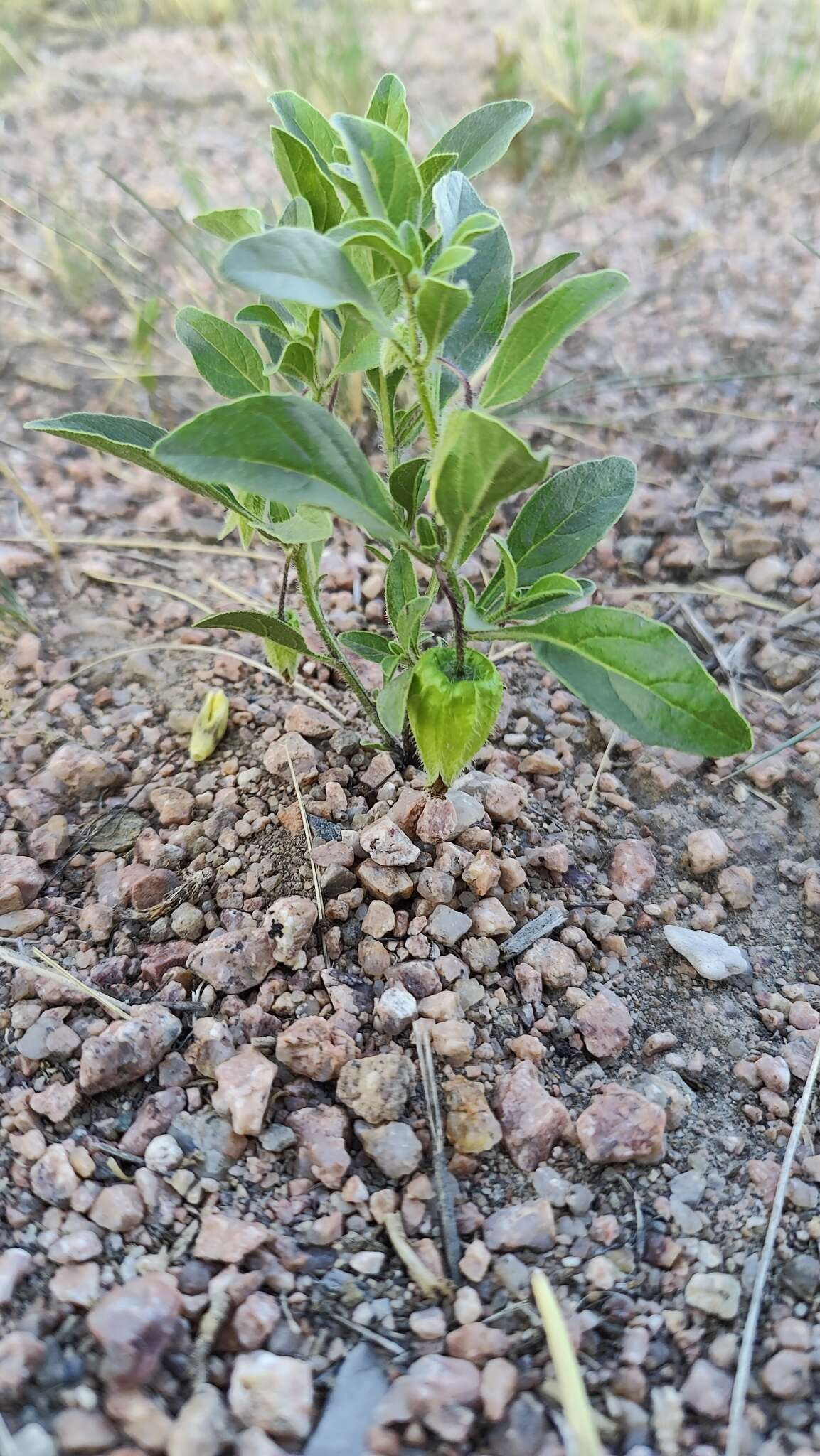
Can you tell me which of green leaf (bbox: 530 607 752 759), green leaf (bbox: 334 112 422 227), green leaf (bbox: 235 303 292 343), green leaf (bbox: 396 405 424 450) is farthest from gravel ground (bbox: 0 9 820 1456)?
green leaf (bbox: 334 112 422 227)

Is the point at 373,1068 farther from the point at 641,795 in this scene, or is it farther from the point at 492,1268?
the point at 641,795

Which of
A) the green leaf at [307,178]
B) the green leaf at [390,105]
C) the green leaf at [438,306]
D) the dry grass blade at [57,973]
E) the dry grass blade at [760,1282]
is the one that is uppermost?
the green leaf at [390,105]

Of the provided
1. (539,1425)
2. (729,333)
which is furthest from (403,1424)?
(729,333)

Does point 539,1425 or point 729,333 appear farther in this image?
point 729,333

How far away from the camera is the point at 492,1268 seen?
2.93 ft

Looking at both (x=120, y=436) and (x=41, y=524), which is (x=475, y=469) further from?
(x=41, y=524)

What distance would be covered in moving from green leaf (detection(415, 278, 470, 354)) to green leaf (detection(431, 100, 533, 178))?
28 cm

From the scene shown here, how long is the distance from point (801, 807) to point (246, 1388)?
3.17ft

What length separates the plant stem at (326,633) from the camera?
112 centimetres

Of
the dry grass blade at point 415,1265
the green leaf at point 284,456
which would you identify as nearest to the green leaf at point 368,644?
the green leaf at point 284,456

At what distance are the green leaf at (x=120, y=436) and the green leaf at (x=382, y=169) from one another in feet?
0.96

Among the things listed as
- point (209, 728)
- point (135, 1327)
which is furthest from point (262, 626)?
point (135, 1327)

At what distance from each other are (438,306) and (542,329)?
152 mm

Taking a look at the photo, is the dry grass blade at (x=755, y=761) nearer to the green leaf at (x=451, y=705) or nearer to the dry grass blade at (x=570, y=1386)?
the green leaf at (x=451, y=705)
